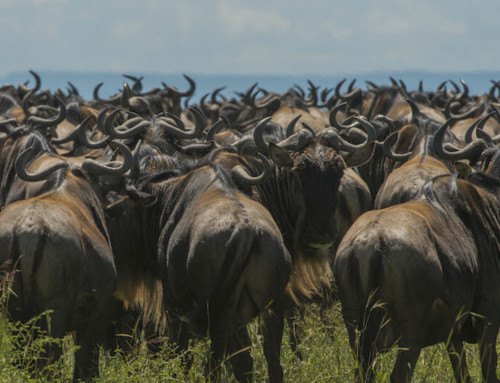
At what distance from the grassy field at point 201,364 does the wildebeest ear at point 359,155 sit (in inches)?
49.0

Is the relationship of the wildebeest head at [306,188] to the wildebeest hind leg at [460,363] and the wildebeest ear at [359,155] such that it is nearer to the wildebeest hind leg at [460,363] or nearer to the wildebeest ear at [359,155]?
the wildebeest ear at [359,155]

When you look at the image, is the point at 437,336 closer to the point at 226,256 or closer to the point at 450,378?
the point at 450,378

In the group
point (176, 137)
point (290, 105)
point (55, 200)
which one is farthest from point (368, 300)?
point (290, 105)

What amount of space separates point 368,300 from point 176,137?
406 centimetres

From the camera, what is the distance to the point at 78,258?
5.05m

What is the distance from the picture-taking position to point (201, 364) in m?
5.83

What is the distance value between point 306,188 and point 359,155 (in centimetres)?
76

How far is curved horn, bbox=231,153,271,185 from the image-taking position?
19.0 feet

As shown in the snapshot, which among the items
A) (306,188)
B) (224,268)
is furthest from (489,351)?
(306,188)

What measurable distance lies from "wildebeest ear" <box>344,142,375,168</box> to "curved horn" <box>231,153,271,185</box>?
1167mm

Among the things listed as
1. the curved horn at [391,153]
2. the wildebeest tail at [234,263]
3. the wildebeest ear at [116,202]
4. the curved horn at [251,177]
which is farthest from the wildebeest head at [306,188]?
the curved horn at [391,153]

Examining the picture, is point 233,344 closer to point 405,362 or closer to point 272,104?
point 405,362

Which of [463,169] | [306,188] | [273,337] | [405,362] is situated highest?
[463,169]

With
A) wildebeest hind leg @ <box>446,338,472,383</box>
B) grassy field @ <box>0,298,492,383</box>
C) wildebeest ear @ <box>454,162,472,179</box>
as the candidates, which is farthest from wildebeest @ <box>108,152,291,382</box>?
wildebeest ear @ <box>454,162,472,179</box>
